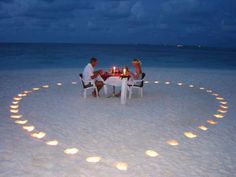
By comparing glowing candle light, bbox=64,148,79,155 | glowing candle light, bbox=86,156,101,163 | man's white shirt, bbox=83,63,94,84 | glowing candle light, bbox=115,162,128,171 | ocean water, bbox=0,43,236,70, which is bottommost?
glowing candle light, bbox=115,162,128,171

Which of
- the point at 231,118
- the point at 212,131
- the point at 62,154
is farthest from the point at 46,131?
the point at 231,118

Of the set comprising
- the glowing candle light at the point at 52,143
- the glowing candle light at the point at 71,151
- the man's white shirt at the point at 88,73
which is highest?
the man's white shirt at the point at 88,73

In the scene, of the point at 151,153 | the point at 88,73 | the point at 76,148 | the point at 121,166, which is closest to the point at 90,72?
the point at 88,73

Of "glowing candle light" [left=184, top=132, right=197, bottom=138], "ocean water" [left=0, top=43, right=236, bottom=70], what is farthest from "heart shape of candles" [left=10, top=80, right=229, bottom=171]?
"ocean water" [left=0, top=43, right=236, bottom=70]

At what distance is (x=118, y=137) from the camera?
5352mm

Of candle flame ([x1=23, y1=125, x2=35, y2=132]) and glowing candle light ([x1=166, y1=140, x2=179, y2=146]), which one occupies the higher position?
candle flame ([x1=23, y1=125, x2=35, y2=132])

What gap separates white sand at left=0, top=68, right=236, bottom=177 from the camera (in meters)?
4.14

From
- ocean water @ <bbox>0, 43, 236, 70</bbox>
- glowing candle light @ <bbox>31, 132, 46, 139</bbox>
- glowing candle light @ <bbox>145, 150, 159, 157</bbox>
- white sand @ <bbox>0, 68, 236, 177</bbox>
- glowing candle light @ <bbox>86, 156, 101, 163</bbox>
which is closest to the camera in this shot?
white sand @ <bbox>0, 68, 236, 177</bbox>

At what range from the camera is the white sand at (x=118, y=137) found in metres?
4.14

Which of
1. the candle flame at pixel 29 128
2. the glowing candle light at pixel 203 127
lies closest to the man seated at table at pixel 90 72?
the candle flame at pixel 29 128

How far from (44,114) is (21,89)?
361 centimetres

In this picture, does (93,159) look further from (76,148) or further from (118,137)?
(118,137)

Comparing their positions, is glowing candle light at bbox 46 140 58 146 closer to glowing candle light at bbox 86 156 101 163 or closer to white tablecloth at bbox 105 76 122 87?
glowing candle light at bbox 86 156 101 163

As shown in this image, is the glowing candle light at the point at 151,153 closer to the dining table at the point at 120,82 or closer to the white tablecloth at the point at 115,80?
the dining table at the point at 120,82
